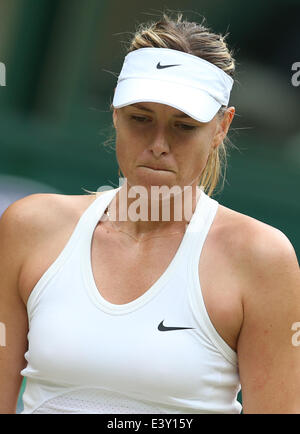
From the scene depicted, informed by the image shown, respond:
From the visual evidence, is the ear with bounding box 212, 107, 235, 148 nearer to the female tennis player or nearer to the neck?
the female tennis player

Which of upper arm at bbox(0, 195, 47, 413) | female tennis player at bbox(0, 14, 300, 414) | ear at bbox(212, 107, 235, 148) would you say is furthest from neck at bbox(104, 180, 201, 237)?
upper arm at bbox(0, 195, 47, 413)

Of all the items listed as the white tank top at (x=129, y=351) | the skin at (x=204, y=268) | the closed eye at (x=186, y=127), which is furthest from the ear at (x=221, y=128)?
the white tank top at (x=129, y=351)

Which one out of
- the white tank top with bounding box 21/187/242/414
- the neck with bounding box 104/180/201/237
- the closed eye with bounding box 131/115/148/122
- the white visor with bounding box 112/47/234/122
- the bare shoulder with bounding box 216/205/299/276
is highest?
the white visor with bounding box 112/47/234/122

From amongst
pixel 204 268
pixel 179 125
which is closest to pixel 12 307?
pixel 204 268

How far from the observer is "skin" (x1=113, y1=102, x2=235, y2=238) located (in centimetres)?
172

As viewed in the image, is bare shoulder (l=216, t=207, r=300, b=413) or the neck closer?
bare shoulder (l=216, t=207, r=300, b=413)

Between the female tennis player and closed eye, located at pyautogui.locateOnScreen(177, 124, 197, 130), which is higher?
closed eye, located at pyautogui.locateOnScreen(177, 124, 197, 130)

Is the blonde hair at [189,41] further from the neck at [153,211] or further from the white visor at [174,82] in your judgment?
the neck at [153,211]

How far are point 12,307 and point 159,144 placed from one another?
0.52 m

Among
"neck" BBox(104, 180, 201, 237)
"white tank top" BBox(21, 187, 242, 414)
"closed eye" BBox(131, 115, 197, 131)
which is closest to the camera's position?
"white tank top" BBox(21, 187, 242, 414)

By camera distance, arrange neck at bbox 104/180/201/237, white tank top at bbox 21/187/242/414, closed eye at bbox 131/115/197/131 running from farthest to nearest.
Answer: neck at bbox 104/180/201/237
closed eye at bbox 131/115/197/131
white tank top at bbox 21/187/242/414

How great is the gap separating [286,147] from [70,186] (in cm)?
135
